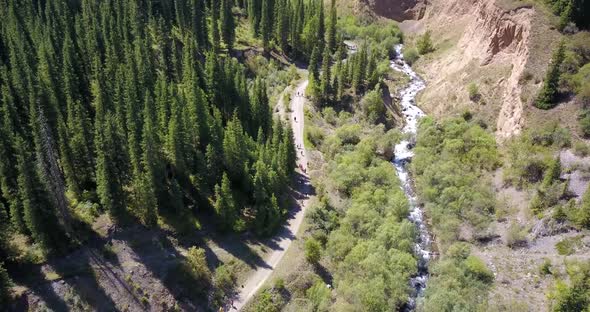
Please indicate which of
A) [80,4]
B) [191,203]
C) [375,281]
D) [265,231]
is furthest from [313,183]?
[80,4]

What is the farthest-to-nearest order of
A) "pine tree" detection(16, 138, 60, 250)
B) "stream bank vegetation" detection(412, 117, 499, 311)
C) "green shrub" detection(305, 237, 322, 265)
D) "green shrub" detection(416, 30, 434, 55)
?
"green shrub" detection(416, 30, 434, 55), "green shrub" detection(305, 237, 322, 265), "stream bank vegetation" detection(412, 117, 499, 311), "pine tree" detection(16, 138, 60, 250)

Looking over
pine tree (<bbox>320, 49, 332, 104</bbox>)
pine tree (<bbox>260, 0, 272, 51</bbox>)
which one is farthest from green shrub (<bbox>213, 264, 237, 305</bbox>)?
pine tree (<bbox>260, 0, 272, 51</bbox>)

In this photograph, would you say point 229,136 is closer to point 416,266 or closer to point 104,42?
point 416,266

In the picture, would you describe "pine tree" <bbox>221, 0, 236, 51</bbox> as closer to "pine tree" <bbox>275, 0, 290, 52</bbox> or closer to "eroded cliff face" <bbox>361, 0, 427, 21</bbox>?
"pine tree" <bbox>275, 0, 290, 52</bbox>

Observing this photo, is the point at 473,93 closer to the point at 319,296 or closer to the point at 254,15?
the point at 319,296

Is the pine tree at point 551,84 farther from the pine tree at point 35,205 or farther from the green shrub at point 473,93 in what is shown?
the pine tree at point 35,205

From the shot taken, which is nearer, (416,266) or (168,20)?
(416,266)

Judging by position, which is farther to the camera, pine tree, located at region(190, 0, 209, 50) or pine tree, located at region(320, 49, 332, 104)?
pine tree, located at region(190, 0, 209, 50)

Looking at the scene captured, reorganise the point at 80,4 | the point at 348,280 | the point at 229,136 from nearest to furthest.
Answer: the point at 348,280
the point at 229,136
the point at 80,4
